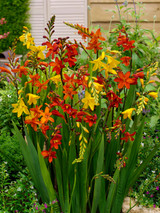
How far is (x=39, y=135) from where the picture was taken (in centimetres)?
151

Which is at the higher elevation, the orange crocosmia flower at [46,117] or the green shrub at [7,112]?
the orange crocosmia flower at [46,117]

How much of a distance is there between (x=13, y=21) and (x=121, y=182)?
4698 millimetres

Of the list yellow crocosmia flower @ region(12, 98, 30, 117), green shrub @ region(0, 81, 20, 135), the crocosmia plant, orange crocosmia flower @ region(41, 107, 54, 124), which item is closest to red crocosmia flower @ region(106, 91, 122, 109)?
the crocosmia plant

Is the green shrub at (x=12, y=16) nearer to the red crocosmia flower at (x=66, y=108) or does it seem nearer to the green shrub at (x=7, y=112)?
the green shrub at (x=7, y=112)

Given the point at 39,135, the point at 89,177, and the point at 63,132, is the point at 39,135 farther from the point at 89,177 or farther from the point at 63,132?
the point at 89,177

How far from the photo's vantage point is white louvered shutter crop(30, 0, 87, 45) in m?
5.36

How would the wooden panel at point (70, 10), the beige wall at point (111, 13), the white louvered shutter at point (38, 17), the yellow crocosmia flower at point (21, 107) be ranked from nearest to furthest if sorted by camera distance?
the yellow crocosmia flower at point (21, 107) < the beige wall at point (111, 13) < the wooden panel at point (70, 10) < the white louvered shutter at point (38, 17)

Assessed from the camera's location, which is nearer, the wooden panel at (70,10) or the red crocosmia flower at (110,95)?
the red crocosmia flower at (110,95)

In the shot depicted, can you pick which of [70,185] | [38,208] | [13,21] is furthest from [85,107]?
[13,21]

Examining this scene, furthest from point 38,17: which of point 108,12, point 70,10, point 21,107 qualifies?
point 21,107

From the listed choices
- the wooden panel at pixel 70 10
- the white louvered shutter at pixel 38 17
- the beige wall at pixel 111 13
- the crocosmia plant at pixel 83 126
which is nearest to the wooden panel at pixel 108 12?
the beige wall at pixel 111 13

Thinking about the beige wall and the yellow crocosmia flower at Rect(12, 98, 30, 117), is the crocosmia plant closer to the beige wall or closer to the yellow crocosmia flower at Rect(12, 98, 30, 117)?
the yellow crocosmia flower at Rect(12, 98, 30, 117)

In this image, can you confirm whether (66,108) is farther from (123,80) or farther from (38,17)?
(38,17)

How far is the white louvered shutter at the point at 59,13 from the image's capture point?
211 inches
